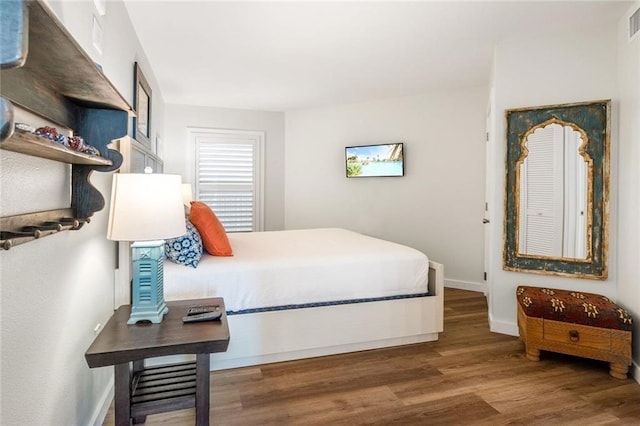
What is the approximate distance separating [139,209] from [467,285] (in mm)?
4092

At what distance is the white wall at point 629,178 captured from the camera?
93.9 inches

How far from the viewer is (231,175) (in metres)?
5.50

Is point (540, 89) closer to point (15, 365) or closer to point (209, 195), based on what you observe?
point (15, 365)

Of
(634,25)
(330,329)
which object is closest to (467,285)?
(330,329)

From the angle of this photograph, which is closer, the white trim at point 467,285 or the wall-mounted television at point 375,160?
the white trim at point 467,285

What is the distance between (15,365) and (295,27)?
2.71 meters

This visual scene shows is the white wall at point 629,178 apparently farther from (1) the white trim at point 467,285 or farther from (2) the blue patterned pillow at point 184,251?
(2) the blue patterned pillow at point 184,251

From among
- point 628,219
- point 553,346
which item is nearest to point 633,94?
point 628,219

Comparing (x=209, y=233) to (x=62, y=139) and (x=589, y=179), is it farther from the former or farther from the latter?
(x=589, y=179)

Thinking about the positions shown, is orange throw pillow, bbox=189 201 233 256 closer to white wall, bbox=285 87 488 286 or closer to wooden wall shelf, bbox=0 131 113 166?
wooden wall shelf, bbox=0 131 113 166

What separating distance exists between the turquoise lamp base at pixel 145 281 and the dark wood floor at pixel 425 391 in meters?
0.65

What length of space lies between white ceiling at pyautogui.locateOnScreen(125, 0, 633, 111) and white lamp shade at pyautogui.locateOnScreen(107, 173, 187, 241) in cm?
159

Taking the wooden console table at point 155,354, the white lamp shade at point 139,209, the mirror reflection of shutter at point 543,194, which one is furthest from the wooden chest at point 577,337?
the white lamp shade at point 139,209

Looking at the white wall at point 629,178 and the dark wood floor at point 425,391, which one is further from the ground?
the white wall at point 629,178
